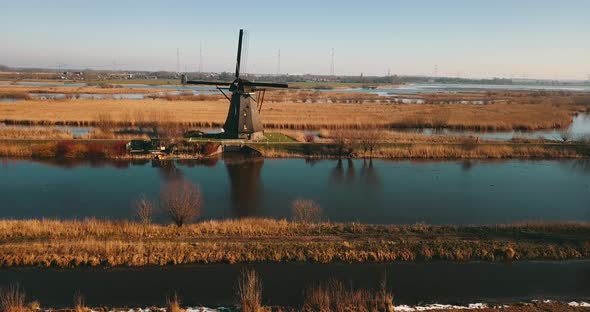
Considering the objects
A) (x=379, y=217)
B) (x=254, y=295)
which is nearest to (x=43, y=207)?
(x=254, y=295)

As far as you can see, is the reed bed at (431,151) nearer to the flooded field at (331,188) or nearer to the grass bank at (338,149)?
the grass bank at (338,149)

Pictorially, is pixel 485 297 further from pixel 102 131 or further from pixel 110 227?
pixel 102 131

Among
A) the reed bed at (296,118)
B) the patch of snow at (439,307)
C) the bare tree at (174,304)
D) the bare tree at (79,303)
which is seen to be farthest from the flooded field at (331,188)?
the reed bed at (296,118)

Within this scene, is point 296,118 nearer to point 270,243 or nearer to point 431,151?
point 431,151

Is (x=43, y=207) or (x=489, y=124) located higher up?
(x=489, y=124)

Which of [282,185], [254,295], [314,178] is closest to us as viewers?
[254,295]

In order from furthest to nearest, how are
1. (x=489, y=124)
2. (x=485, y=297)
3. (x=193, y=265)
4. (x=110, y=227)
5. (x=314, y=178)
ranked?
(x=489, y=124) → (x=314, y=178) → (x=110, y=227) → (x=193, y=265) → (x=485, y=297)

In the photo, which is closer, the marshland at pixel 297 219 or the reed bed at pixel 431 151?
the marshland at pixel 297 219

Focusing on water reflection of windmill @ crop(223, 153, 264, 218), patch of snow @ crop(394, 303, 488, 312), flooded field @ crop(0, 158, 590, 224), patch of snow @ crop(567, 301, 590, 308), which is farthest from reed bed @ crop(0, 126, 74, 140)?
patch of snow @ crop(567, 301, 590, 308)
